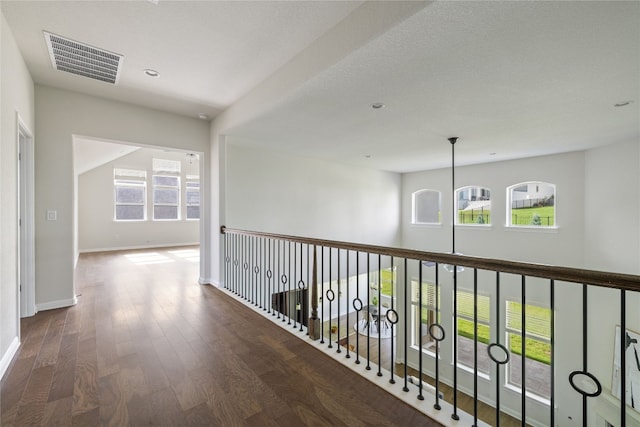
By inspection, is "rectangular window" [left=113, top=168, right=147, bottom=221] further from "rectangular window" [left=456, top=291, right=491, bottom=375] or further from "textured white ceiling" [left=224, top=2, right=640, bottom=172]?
"rectangular window" [left=456, top=291, right=491, bottom=375]

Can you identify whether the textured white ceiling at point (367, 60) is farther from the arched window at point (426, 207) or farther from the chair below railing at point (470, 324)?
the arched window at point (426, 207)

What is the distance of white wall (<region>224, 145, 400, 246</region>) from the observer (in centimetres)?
533

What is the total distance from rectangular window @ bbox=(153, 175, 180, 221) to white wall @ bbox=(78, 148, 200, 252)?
0.15 m

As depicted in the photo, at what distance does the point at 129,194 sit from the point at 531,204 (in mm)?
11161

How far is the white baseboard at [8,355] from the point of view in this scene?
6.61 ft

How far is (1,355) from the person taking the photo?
2.04 m

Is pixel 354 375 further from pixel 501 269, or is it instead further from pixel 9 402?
pixel 9 402

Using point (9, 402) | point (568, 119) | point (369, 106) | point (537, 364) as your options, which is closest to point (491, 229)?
point (537, 364)

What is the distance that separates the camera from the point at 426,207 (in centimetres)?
838

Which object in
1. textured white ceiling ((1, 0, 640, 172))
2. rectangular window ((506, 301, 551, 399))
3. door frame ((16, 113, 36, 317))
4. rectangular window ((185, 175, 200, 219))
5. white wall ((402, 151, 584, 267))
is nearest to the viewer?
textured white ceiling ((1, 0, 640, 172))

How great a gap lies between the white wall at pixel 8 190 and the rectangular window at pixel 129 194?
6.90 m

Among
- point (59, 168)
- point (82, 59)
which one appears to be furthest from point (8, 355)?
point (82, 59)

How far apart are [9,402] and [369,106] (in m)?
3.72

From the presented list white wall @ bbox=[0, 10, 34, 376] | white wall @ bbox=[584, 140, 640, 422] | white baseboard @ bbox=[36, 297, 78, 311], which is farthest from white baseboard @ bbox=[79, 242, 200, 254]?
white wall @ bbox=[584, 140, 640, 422]
